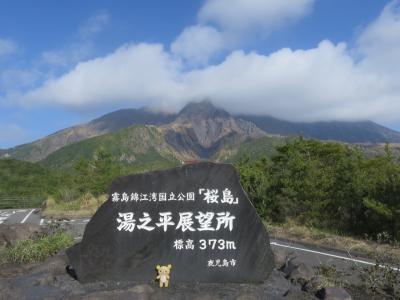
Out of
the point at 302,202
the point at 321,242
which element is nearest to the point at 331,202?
the point at 302,202

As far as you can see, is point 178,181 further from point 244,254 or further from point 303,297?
point 303,297

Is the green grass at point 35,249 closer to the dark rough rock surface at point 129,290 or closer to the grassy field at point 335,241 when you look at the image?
the dark rough rock surface at point 129,290

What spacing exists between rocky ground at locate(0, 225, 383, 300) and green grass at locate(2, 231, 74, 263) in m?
1.14

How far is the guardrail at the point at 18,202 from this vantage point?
3729cm

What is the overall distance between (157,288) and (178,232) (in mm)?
907

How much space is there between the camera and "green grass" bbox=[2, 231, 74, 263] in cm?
890

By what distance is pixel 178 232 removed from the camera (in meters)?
7.07

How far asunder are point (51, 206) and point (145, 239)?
2274cm

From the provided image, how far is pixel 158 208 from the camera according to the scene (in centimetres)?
713

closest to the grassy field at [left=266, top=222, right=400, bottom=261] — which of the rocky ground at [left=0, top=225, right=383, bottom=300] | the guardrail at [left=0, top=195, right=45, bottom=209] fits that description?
the rocky ground at [left=0, top=225, right=383, bottom=300]

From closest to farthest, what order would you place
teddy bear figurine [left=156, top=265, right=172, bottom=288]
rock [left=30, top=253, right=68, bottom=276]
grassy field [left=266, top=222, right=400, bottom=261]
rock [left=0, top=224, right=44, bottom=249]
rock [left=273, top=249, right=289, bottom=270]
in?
teddy bear figurine [left=156, top=265, right=172, bottom=288], rock [left=30, top=253, right=68, bottom=276], rock [left=273, top=249, right=289, bottom=270], rock [left=0, top=224, right=44, bottom=249], grassy field [left=266, top=222, right=400, bottom=261]

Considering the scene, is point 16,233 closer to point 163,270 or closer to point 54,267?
point 54,267

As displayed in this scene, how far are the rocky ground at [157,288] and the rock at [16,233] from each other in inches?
112

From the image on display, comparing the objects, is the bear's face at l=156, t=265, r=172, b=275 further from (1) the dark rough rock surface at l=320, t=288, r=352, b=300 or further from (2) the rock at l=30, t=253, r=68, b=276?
(1) the dark rough rock surface at l=320, t=288, r=352, b=300
